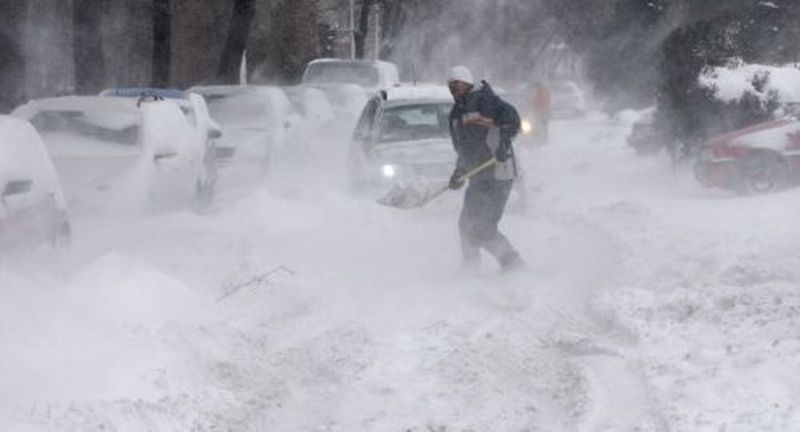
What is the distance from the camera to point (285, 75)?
49.5 metres

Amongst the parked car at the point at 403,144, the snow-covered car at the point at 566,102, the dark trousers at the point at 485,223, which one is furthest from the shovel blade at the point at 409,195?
the snow-covered car at the point at 566,102

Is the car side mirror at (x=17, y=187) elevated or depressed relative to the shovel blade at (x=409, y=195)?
elevated

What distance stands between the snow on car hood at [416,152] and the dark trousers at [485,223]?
12.9 feet

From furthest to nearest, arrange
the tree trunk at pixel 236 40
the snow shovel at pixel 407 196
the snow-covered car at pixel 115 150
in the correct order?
1. the tree trunk at pixel 236 40
2. the snow shovel at pixel 407 196
3. the snow-covered car at pixel 115 150

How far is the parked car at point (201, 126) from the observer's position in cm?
1769

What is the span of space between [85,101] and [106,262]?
5502 mm

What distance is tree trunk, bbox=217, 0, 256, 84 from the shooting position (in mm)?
31172

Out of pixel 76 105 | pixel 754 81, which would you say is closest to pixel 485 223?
pixel 76 105

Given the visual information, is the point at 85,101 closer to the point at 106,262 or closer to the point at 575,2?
the point at 106,262

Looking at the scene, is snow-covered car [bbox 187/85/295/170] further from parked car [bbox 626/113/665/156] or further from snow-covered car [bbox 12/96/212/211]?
parked car [bbox 626/113/665/156]

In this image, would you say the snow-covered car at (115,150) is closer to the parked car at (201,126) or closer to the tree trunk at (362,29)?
the parked car at (201,126)

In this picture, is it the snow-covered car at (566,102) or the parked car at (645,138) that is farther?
the snow-covered car at (566,102)

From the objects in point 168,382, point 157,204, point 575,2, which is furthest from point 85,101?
point 575,2

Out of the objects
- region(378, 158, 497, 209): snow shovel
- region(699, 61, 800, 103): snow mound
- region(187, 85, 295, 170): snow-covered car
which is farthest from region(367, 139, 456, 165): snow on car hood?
region(187, 85, 295, 170): snow-covered car
